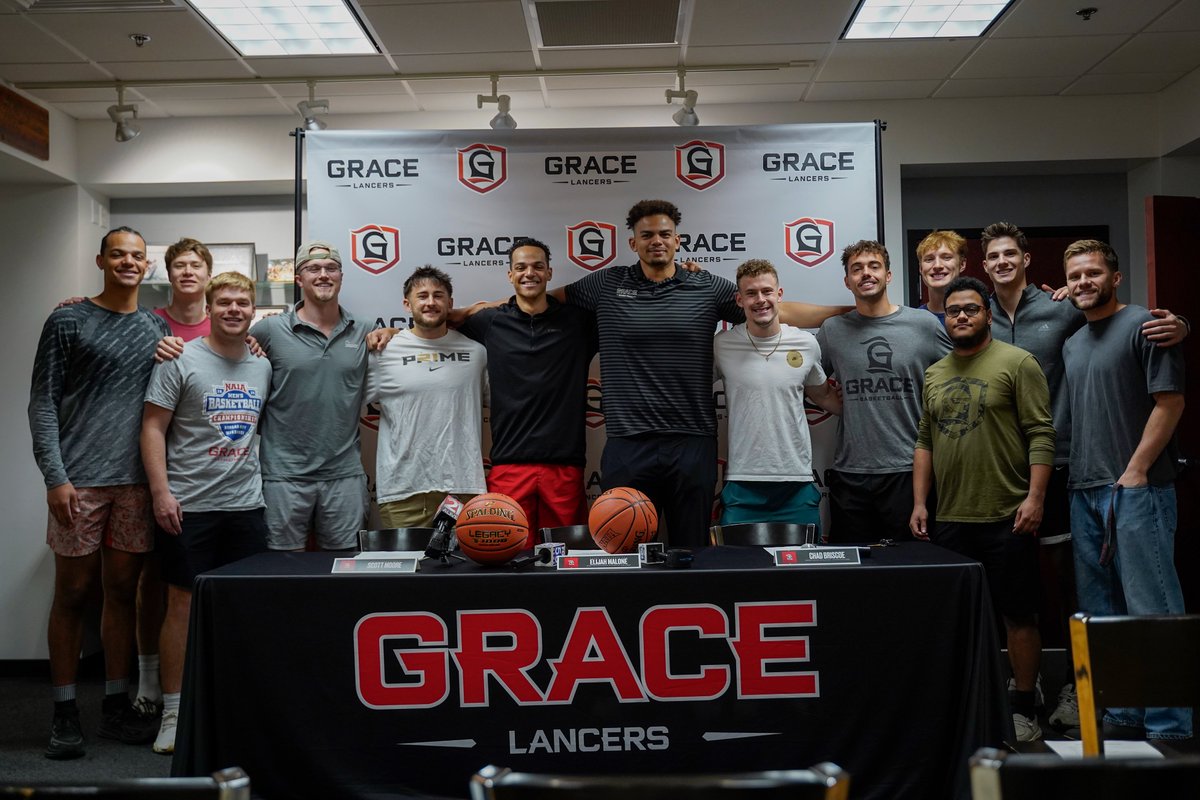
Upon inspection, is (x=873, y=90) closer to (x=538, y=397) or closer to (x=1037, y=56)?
(x=1037, y=56)

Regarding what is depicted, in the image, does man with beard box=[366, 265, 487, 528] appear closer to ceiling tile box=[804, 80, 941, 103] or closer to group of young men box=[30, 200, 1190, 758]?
group of young men box=[30, 200, 1190, 758]

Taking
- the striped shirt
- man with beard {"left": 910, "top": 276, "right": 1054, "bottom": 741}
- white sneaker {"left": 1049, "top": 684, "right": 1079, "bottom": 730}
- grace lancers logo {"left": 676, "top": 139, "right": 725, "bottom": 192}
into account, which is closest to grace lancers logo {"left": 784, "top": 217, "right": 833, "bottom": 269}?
grace lancers logo {"left": 676, "top": 139, "right": 725, "bottom": 192}

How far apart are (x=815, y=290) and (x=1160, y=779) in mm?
3473

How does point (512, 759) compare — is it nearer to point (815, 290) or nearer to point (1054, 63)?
point (815, 290)

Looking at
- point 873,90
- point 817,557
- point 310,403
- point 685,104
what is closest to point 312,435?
point 310,403

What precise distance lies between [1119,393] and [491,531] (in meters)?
2.42

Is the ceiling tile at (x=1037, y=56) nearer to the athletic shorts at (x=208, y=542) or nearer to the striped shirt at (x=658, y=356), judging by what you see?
the striped shirt at (x=658, y=356)

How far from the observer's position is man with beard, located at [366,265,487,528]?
3777 mm

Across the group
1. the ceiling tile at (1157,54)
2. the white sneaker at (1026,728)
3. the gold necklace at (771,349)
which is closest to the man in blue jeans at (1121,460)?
the white sneaker at (1026,728)

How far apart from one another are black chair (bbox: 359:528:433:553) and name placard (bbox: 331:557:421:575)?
1.50ft

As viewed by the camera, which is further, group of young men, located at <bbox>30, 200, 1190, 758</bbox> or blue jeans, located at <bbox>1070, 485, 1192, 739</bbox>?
group of young men, located at <bbox>30, 200, 1190, 758</bbox>

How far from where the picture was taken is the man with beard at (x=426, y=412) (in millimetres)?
3777

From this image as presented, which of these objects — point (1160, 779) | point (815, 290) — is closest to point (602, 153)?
point (815, 290)

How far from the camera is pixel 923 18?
4301 mm
